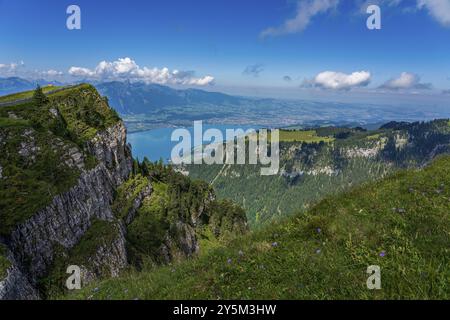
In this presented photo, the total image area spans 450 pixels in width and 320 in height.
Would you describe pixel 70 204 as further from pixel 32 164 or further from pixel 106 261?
pixel 106 261

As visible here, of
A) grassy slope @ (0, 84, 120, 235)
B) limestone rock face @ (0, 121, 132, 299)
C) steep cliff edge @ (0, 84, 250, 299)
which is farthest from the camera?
grassy slope @ (0, 84, 120, 235)

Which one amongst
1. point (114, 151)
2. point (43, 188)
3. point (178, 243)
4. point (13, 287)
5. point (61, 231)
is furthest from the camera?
point (114, 151)

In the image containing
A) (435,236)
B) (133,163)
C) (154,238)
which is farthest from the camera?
(133,163)

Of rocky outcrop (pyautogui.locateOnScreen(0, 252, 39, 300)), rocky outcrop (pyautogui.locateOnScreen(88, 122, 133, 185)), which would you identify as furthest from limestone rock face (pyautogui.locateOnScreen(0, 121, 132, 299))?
rocky outcrop (pyautogui.locateOnScreen(88, 122, 133, 185))

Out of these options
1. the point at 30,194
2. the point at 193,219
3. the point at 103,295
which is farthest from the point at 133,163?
the point at 103,295

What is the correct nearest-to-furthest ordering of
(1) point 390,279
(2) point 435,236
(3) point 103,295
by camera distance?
1. (1) point 390,279
2. (2) point 435,236
3. (3) point 103,295

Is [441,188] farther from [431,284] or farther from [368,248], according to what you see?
[431,284]

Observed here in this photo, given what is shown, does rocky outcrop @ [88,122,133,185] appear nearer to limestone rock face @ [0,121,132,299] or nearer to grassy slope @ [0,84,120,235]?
limestone rock face @ [0,121,132,299]

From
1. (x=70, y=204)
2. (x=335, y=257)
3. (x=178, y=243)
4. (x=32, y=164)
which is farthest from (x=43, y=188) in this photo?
(x=178, y=243)
